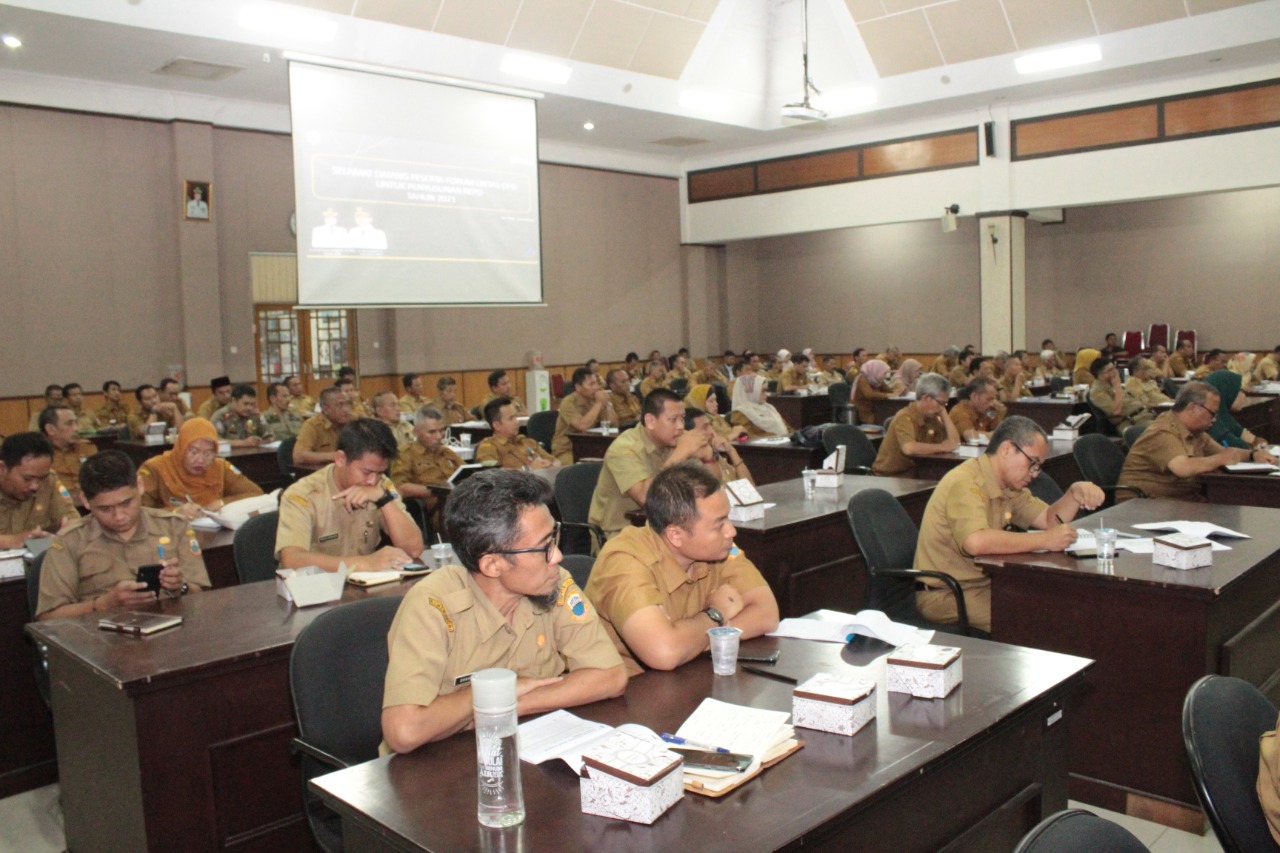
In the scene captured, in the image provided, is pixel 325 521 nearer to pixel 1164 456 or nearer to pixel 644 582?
pixel 644 582

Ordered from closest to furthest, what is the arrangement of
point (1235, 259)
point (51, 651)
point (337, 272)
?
point (51, 651), point (337, 272), point (1235, 259)

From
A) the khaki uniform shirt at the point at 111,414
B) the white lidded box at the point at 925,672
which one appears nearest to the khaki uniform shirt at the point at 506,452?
the white lidded box at the point at 925,672

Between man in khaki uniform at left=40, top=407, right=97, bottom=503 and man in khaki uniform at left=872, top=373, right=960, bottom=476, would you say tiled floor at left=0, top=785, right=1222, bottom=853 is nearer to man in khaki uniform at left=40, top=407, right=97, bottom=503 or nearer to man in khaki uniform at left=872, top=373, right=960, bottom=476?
man in khaki uniform at left=40, top=407, right=97, bottom=503

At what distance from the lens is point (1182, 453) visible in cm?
540

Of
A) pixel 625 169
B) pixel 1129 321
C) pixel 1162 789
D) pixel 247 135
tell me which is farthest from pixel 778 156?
pixel 1162 789

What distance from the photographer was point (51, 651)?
293 centimetres

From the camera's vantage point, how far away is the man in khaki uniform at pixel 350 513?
365 centimetres

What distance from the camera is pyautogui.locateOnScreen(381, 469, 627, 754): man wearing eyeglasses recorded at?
2.10m

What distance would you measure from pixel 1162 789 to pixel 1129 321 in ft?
46.8

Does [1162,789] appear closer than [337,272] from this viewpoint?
Yes

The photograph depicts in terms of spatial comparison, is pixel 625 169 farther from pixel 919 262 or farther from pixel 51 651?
pixel 51 651

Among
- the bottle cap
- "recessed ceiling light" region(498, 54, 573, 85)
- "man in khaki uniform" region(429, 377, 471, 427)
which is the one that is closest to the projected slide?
"recessed ceiling light" region(498, 54, 573, 85)

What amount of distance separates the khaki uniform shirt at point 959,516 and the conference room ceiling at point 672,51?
8.08 metres

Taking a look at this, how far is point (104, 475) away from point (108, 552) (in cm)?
Answer: 28
